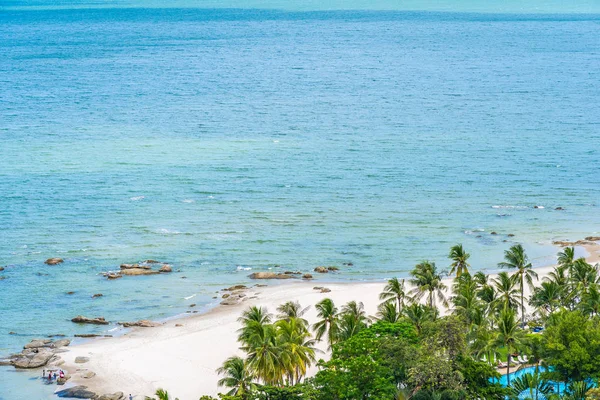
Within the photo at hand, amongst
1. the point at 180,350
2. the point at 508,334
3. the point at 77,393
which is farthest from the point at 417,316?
the point at 77,393

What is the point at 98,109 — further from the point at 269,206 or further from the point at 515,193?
the point at 515,193

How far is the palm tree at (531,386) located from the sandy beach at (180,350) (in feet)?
62.7

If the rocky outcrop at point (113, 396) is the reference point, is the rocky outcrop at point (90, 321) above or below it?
above

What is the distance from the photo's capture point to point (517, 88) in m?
190

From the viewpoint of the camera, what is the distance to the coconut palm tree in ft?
174

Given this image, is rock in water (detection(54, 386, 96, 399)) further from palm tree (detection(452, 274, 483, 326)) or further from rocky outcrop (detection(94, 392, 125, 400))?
palm tree (detection(452, 274, 483, 326))

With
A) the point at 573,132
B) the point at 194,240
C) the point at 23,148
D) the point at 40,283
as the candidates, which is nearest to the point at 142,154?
the point at 23,148

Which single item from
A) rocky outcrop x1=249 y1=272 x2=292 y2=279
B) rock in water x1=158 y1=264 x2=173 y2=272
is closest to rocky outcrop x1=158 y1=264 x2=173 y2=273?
rock in water x1=158 y1=264 x2=173 y2=272

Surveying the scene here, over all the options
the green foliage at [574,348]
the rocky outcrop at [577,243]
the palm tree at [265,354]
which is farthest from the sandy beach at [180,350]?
the green foliage at [574,348]

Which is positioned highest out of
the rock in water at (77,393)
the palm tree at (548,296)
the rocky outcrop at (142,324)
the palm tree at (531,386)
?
the rocky outcrop at (142,324)

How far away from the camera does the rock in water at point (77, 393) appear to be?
2438 inches

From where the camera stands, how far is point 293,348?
175 ft

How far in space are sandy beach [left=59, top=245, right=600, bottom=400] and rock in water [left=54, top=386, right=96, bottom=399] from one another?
63 centimetres

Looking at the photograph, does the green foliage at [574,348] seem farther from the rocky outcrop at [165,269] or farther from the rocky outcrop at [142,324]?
the rocky outcrop at [165,269]
